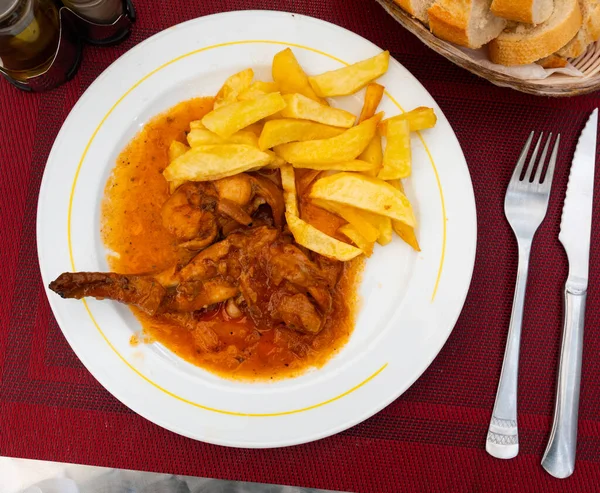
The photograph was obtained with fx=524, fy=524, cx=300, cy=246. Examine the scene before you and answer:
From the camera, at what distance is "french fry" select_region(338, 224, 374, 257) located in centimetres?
233

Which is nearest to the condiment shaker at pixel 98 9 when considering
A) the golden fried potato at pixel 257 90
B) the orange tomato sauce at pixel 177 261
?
the orange tomato sauce at pixel 177 261

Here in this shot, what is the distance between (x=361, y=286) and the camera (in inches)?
97.0

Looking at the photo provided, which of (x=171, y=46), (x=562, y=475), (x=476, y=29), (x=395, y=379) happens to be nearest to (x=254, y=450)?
(x=395, y=379)

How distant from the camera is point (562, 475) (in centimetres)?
247

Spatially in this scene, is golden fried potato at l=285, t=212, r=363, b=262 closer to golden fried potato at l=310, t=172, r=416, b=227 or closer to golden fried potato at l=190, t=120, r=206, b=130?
golden fried potato at l=310, t=172, r=416, b=227

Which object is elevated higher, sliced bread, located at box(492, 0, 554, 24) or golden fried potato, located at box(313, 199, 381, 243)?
sliced bread, located at box(492, 0, 554, 24)

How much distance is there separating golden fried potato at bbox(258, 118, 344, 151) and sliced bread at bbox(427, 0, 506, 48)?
0.61 metres

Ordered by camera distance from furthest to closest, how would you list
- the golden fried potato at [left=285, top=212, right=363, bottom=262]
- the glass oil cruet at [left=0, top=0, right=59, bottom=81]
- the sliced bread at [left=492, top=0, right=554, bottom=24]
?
the golden fried potato at [left=285, top=212, right=363, bottom=262] → the glass oil cruet at [left=0, top=0, right=59, bottom=81] → the sliced bread at [left=492, top=0, right=554, bottom=24]

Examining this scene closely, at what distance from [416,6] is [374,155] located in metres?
0.64

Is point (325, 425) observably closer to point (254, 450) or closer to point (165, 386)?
point (254, 450)

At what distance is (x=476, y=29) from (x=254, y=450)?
2150 millimetres

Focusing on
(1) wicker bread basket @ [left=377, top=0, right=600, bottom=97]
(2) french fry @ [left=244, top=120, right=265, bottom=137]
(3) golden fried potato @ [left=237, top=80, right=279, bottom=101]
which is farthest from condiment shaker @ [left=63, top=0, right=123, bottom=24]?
(1) wicker bread basket @ [left=377, top=0, right=600, bottom=97]

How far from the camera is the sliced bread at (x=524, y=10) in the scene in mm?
2071

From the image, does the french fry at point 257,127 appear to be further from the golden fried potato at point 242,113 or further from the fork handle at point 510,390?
the fork handle at point 510,390
